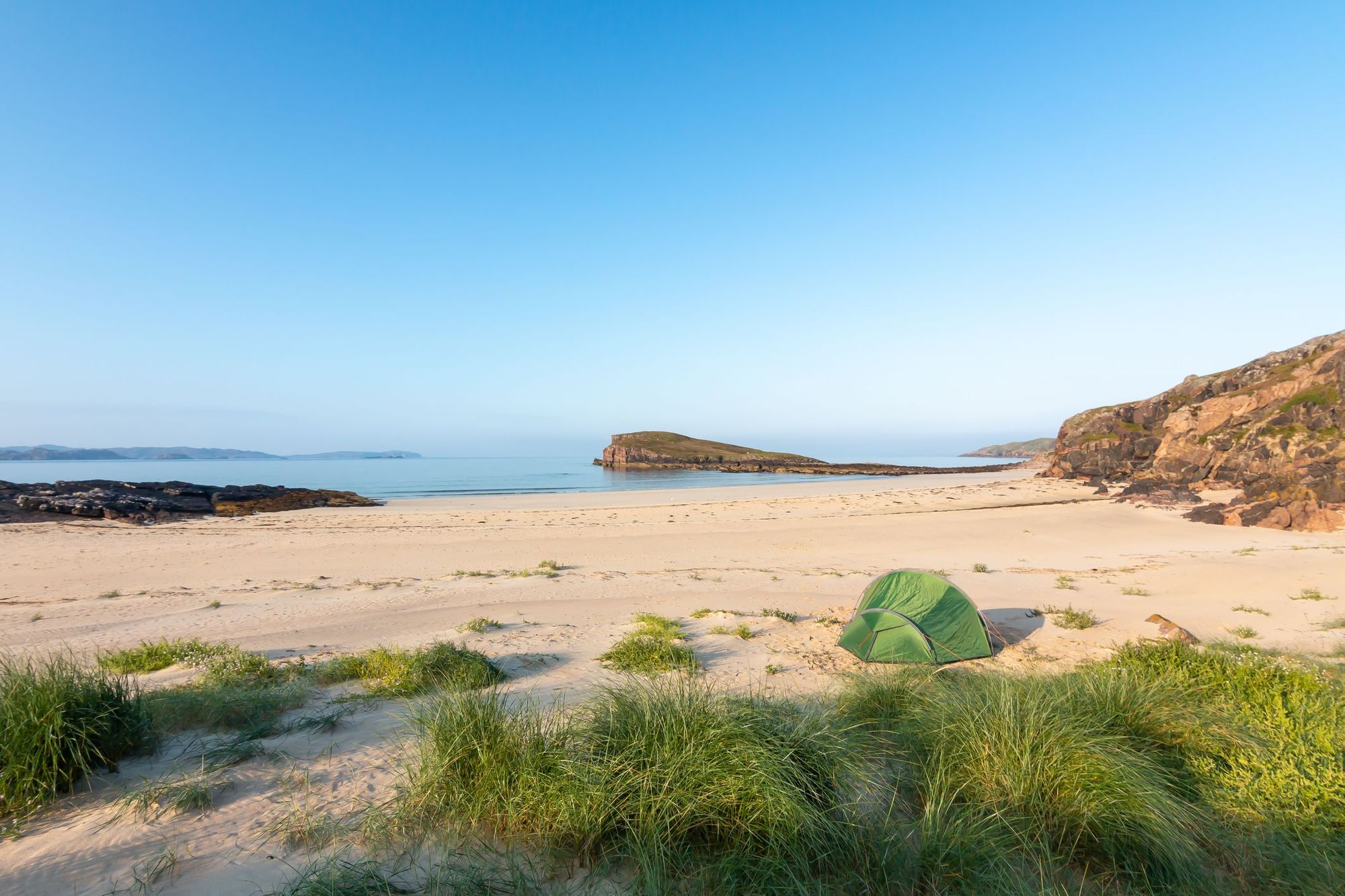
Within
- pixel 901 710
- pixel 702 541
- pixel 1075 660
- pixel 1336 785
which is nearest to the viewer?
pixel 1336 785

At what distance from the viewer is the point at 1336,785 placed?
3971 mm

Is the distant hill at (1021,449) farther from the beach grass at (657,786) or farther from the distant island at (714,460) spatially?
the beach grass at (657,786)

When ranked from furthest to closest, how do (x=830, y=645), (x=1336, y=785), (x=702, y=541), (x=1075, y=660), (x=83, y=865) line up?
1. (x=702, y=541)
2. (x=830, y=645)
3. (x=1075, y=660)
4. (x=1336, y=785)
5. (x=83, y=865)

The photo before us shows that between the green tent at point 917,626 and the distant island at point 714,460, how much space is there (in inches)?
2507

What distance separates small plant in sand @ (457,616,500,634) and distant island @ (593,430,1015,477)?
2577 inches

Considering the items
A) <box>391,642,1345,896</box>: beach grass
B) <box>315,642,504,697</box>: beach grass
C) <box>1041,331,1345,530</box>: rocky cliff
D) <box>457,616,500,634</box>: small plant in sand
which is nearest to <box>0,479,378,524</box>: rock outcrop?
<box>457,616,500,634</box>: small plant in sand

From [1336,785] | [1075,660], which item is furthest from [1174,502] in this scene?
[1336,785]

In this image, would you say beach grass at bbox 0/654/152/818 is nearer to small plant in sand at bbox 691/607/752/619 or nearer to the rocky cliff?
small plant in sand at bbox 691/607/752/619

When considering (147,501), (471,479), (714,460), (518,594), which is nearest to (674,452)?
(714,460)

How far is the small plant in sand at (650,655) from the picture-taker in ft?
26.7

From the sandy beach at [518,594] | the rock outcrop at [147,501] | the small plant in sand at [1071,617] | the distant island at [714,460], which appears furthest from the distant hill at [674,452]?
the small plant in sand at [1071,617]

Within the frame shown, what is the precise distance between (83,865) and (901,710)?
630 cm

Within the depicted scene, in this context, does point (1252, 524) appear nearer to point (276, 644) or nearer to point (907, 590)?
point (907, 590)

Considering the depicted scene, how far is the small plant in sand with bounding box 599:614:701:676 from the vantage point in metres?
8.13
